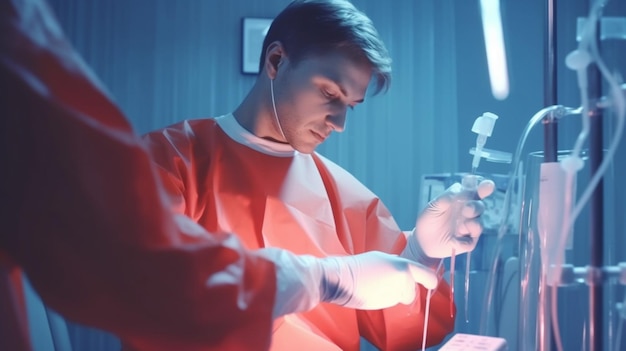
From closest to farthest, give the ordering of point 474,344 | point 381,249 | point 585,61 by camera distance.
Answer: point 585,61, point 474,344, point 381,249

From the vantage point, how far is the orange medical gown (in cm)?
131

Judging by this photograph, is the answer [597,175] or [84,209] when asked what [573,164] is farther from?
[84,209]

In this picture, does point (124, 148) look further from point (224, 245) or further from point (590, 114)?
point (590, 114)

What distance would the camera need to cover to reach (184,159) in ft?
4.37

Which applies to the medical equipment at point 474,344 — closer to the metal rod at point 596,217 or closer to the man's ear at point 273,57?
the metal rod at point 596,217

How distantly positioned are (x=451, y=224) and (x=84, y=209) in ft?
2.89

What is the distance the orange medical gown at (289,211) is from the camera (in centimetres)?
131

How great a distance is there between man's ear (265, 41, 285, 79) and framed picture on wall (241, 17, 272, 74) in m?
1.05

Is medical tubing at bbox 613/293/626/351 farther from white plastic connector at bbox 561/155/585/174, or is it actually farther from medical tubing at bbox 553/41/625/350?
white plastic connector at bbox 561/155/585/174

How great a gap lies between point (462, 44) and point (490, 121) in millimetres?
1588

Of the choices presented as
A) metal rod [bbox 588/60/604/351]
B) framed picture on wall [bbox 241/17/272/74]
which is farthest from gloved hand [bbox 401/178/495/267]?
framed picture on wall [bbox 241/17/272/74]

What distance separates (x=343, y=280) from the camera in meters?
1.06

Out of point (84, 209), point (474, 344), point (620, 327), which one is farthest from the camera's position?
point (474, 344)

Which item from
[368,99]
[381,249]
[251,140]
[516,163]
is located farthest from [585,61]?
[368,99]
